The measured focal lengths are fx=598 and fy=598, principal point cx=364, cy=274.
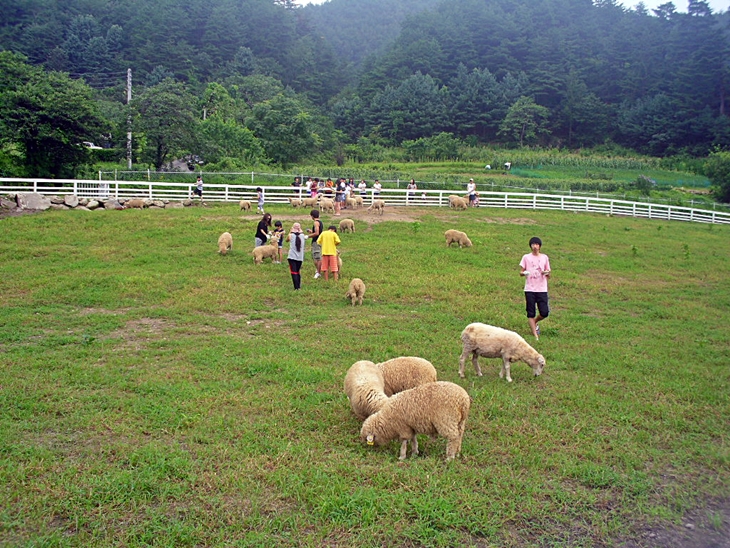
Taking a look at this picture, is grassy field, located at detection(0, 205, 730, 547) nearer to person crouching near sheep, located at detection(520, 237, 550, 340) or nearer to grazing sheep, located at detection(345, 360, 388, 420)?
grazing sheep, located at detection(345, 360, 388, 420)

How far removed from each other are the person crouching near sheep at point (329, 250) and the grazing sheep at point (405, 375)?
23.0 feet

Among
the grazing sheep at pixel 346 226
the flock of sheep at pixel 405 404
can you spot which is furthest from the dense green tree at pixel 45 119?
the flock of sheep at pixel 405 404

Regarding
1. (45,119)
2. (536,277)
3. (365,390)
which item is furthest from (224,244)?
(45,119)

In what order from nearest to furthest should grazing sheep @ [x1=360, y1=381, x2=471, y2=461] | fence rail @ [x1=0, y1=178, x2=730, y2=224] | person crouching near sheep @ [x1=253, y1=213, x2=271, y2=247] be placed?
grazing sheep @ [x1=360, y1=381, x2=471, y2=461] < person crouching near sheep @ [x1=253, y1=213, x2=271, y2=247] < fence rail @ [x1=0, y1=178, x2=730, y2=224]

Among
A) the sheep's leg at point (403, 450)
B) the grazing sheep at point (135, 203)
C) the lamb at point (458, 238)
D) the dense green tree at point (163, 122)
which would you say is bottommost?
the sheep's leg at point (403, 450)

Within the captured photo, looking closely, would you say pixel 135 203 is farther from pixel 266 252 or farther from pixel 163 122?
pixel 163 122

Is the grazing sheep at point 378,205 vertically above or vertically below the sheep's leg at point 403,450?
above

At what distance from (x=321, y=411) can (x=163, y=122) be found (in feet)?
110

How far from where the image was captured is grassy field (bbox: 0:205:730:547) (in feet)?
16.1

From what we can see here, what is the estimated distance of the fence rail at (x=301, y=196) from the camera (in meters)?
25.7

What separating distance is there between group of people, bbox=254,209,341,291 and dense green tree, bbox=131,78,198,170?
23123 mm

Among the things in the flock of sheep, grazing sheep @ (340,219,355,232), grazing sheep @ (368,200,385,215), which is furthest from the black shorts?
grazing sheep @ (368,200,385,215)

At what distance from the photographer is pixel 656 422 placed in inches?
273

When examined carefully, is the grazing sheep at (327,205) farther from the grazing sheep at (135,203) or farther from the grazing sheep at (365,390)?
the grazing sheep at (365,390)
